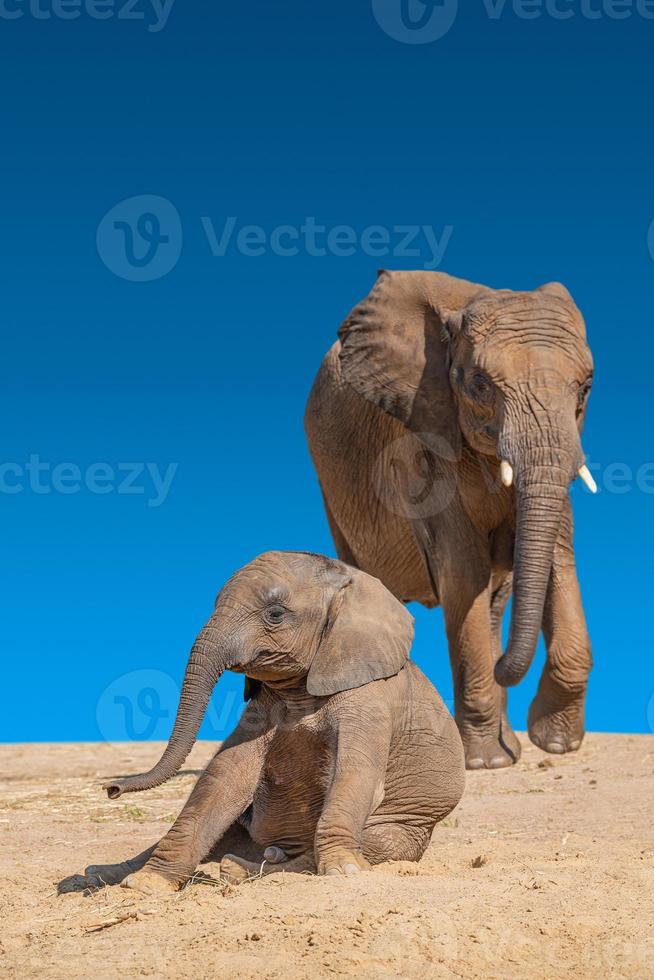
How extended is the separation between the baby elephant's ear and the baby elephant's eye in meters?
0.29

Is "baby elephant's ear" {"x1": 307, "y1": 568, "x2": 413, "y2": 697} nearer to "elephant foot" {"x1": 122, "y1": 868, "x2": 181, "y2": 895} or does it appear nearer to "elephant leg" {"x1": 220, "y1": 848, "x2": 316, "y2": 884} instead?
"elephant leg" {"x1": 220, "y1": 848, "x2": 316, "y2": 884}

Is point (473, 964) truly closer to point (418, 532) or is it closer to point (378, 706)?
point (378, 706)

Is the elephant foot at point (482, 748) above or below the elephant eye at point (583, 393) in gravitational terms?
below

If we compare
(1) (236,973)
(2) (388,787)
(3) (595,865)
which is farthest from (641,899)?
(1) (236,973)

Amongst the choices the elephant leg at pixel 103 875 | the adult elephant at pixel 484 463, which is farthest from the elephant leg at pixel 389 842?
the adult elephant at pixel 484 463

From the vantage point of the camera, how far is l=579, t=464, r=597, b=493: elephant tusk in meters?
10.6

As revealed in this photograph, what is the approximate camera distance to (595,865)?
6.92 metres

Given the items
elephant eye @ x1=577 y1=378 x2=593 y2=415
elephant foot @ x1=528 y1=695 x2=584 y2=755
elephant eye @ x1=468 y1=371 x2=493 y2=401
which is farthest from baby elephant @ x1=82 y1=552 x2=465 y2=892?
elephant foot @ x1=528 y1=695 x2=584 y2=755

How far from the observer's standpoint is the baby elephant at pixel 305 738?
627cm

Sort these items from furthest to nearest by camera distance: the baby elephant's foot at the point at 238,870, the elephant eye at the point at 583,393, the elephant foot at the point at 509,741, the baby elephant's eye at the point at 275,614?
1. the elephant foot at the point at 509,741
2. the elephant eye at the point at 583,393
3. the baby elephant's foot at the point at 238,870
4. the baby elephant's eye at the point at 275,614

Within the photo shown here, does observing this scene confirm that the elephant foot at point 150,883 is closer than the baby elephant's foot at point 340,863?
No

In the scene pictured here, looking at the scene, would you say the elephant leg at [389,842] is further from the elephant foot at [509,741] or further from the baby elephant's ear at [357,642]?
the elephant foot at [509,741]

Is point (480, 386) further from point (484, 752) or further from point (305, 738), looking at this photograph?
point (305, 738)

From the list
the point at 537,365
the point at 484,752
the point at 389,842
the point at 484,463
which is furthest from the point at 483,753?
the point at 389,842
